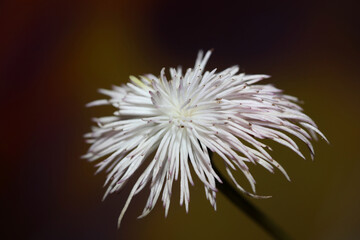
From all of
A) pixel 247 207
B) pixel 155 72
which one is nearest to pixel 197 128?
pixel 247 207

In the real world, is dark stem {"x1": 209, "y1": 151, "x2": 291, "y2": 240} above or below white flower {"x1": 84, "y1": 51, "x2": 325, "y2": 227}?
below

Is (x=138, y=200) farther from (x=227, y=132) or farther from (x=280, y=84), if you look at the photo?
(x=227, y=132)

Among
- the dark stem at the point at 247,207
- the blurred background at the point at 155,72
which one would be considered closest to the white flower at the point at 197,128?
the dark stem at the point at 247,207

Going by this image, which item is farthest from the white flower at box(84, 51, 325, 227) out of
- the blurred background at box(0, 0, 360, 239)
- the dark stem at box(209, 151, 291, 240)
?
the blurred background at box(0, 0, 360, 239)

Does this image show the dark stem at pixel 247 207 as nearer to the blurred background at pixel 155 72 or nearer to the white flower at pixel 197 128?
the white flower at pixel 197 128

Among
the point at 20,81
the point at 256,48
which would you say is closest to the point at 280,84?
the point at 256,48

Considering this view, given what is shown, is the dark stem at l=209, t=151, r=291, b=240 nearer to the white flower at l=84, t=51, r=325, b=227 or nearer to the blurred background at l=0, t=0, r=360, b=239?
the white flower at l=84, t=51, r=325, b=227

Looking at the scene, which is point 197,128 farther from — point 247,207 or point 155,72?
point 155,72
